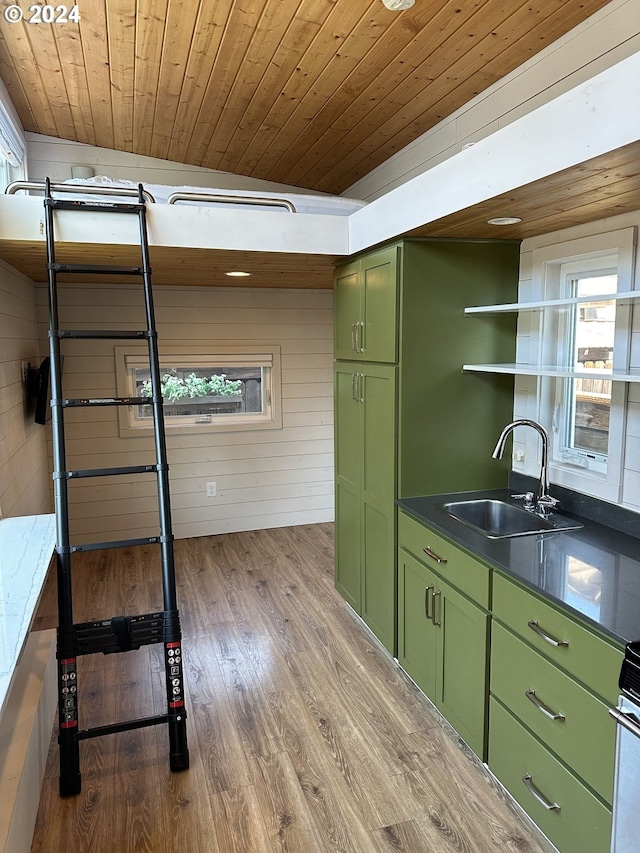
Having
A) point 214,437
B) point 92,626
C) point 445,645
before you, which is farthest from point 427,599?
point 214,437

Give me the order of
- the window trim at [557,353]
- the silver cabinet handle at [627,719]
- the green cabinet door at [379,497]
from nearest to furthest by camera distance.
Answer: the silver cabinet handle at [627,719] < the window trim at [557,353] < the green cabinet door at [379,497]

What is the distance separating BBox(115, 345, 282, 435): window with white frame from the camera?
4473 mm

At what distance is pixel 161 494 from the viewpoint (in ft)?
7.72

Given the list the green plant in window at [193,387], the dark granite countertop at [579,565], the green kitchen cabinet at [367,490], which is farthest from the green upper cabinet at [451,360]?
the green plant in window at [193,387]

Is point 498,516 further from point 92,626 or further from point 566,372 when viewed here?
point 92,626

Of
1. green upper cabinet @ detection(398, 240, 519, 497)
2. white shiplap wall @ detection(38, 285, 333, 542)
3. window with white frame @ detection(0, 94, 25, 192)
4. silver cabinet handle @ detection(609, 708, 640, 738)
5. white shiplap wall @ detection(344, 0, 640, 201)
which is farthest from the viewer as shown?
white shiplap wall @ detection(38, 285, 333, 542)

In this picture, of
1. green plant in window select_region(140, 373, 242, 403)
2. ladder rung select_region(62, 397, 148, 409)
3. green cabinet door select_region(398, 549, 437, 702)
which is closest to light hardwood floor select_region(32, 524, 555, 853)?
green cabinet door select_region(398, 549, 437, 702)

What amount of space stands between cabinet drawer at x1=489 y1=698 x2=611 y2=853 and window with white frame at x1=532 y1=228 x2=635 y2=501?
933 mm

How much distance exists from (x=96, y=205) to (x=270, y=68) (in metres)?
1.00

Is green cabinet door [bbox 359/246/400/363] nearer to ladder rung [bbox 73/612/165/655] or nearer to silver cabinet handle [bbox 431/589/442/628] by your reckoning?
silver cabinet handle [bbox 431/589/442/628]

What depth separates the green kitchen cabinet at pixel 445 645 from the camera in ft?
6.98

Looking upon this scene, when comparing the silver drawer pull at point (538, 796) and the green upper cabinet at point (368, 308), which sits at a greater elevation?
the green upper cabinet at point (368, 308)

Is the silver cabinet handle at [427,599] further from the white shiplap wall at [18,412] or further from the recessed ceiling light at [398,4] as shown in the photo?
the recessed ceiling light at [398,4]

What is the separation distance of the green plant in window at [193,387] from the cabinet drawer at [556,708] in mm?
3199
